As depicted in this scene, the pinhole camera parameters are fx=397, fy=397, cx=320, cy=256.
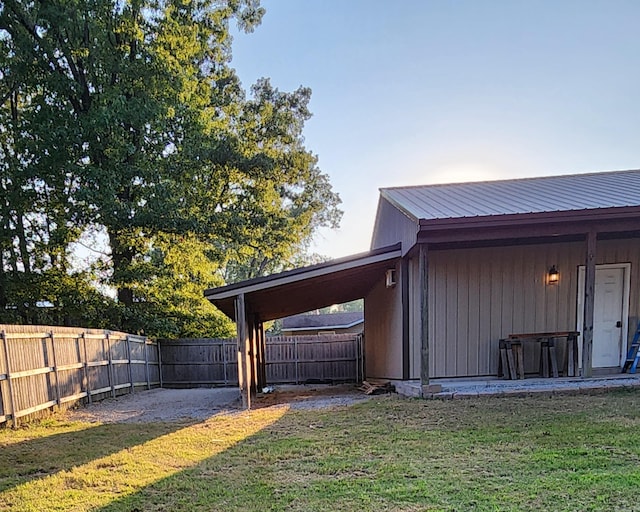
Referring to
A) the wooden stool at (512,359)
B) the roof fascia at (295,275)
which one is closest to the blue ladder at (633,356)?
the wooden stool at (512,359)

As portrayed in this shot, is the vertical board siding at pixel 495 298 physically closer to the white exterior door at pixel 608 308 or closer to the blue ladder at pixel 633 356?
the white exterior door at pixel 608 308

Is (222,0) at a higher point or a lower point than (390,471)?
higher

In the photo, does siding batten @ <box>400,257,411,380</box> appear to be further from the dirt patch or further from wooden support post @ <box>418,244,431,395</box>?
wooden support post @ <box>418,244,431,395</box>

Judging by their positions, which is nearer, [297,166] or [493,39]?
[493,39]

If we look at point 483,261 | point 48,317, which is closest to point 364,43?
point 483,261

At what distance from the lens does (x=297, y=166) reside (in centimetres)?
1542

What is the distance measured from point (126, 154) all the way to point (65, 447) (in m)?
9.81

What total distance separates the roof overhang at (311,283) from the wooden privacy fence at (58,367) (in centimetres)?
273

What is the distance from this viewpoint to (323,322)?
2444 centimetres

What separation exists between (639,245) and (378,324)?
16.8 feet

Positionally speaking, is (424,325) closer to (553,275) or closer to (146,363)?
(553,275)

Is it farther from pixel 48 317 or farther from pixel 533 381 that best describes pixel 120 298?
pixel 533 381

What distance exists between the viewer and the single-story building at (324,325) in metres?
23.2

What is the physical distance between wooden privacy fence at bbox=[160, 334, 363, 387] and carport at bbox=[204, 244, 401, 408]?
13.1 feet
